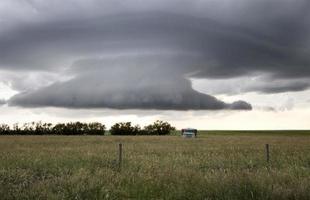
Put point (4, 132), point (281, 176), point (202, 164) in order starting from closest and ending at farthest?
1. point (281, 176)
2. point (202, 164)
3. point (4, 132)

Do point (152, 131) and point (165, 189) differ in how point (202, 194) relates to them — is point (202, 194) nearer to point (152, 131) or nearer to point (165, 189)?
point (165, 189)

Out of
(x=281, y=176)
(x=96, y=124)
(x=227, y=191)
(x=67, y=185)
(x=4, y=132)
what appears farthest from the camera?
(x=96, y=124)

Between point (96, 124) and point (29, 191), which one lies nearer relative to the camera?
point (29, 191)

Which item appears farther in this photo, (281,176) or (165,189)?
(281,176)

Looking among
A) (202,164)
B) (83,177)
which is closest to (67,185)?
(83,177)

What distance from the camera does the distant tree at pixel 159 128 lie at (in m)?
94.5

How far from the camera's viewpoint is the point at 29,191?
11.8 metres

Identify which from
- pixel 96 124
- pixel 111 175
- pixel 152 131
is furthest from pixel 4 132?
pixel 111 175

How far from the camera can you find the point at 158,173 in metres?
14.8

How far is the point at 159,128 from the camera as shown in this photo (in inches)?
3765

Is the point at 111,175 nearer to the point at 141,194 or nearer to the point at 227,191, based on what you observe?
the point at 141,194

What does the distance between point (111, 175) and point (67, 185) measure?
1970 mm

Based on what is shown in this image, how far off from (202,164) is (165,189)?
8.25 m

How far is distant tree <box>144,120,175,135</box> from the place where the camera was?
310 feet
